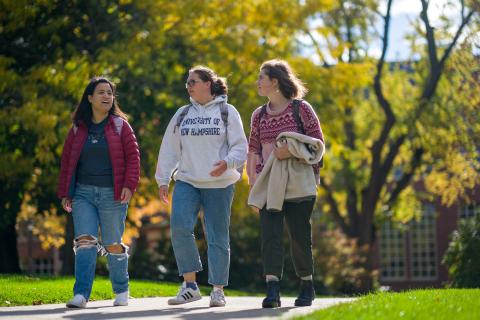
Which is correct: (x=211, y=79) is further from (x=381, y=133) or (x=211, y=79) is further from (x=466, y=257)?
(x=381, y=133)

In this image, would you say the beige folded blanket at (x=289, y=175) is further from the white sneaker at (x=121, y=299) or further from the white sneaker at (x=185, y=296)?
the white sneaker at (x=121, y=299)

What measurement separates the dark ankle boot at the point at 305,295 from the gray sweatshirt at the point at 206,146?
43.6 inches

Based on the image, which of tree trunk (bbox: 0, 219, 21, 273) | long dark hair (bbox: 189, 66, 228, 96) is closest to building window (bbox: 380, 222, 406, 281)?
tree trunk (bbox: 0, 219, 21, 273)

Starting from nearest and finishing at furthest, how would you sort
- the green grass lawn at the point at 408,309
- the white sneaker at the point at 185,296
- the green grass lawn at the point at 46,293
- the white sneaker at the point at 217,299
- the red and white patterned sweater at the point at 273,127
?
the green grass lawn at the point at 408,309, the red and white patterned sweater at the point at 273,127, the white sneaker at the point at 217,299, the white sneaker at the point at 185,296, the green grass lawn at the point at 46,293

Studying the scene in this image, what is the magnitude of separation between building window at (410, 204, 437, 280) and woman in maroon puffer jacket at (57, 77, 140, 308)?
41323 mm

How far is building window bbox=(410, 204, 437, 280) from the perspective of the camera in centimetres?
4978

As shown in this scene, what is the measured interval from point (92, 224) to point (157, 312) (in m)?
1.13

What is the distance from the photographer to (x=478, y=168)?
87.3ft

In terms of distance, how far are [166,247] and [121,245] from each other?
16.3 meters

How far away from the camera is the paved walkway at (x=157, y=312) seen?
8000 mm

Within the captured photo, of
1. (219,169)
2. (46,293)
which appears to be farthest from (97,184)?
(46,293)

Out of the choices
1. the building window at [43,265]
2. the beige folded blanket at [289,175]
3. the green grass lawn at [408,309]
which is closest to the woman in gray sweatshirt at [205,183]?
the beige folded blanket at [289,175]

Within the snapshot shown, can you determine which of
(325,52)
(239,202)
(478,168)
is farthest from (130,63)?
(478,168)

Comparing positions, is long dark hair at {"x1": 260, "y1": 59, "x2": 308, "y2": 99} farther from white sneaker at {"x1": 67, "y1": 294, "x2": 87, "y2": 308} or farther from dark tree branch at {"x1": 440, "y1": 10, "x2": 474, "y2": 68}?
dark tree branch at {"x1": 440, "y1": 10, "x2": 474, "y2": 68}
